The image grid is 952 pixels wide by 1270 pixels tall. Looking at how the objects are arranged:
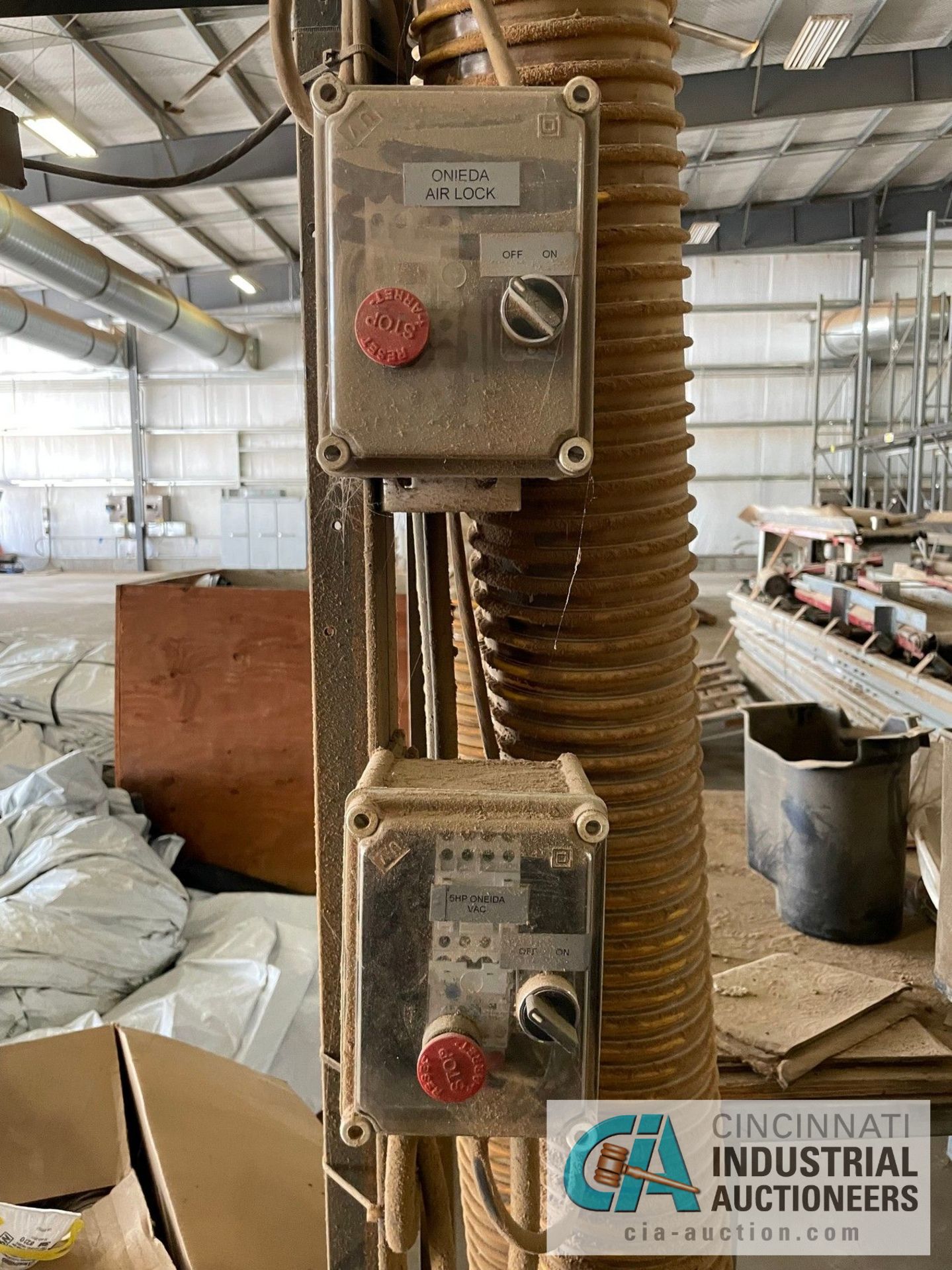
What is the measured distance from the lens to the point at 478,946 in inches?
26.1

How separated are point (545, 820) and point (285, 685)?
2096mm

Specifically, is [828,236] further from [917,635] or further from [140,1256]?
[140,1256]

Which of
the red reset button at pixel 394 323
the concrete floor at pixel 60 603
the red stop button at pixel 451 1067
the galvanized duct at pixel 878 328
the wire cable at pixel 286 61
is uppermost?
the galvanized duct at pixel 878 328

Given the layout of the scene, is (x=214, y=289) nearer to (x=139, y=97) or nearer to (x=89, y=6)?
(x=139, y=97)

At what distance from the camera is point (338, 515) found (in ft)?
2.77

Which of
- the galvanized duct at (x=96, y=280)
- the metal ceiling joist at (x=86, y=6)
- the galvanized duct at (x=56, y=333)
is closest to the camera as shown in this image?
the metal ceiling joist at (x=86, y=6)

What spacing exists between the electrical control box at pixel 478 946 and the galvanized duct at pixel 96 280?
20.4 ft

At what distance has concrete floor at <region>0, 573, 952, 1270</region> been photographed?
1715 mm

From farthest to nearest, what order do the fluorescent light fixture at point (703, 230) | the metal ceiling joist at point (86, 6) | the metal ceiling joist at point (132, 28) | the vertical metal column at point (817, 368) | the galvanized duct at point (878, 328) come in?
the vertical metal column at point (817, 368), the fluorescent light fixture at point (703, 230), the galvanized duct at point (878, 328), the metal ceiling joist at point (132, 28), the metal ceiling joist at point (86, 6)

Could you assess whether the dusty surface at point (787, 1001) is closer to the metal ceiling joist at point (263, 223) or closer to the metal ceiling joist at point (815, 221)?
the metal ceiling joist at point (263, 223)

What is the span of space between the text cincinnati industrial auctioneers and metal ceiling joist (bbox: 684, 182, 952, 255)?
356 inches

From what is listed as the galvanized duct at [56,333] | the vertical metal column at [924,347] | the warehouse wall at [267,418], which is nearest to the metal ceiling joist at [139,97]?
the galvanized duct at [56,333]

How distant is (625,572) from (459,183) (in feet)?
1.32

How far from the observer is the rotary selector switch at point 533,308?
2.18 feet
